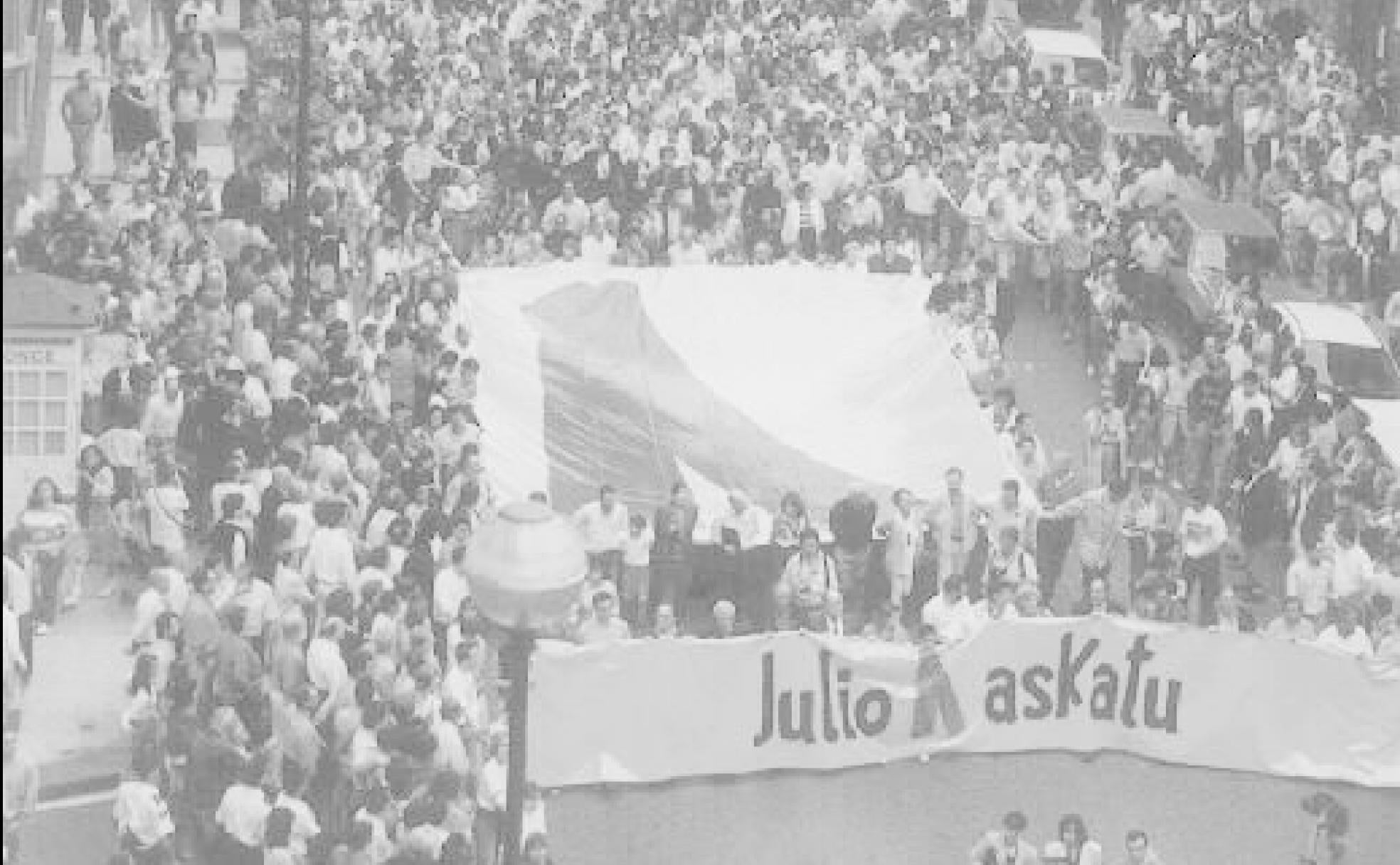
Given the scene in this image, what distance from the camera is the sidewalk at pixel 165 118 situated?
105 feet

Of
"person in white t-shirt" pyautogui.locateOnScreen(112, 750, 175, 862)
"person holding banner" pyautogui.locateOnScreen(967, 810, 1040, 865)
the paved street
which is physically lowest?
the paved street

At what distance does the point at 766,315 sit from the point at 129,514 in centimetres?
758

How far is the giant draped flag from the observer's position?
2697 cm

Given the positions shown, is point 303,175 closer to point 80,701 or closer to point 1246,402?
point 80,701

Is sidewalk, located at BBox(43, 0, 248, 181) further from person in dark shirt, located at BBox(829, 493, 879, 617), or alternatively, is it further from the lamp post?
the lamp post

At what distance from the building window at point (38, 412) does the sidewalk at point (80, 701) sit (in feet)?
4.76

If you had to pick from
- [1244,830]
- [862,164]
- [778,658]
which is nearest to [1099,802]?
[1244,830]

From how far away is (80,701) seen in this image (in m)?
23.2

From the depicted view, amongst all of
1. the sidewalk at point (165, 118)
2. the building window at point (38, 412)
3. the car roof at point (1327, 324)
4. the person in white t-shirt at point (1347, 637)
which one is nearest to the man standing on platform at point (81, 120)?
the sidewalk at point (165, 118)

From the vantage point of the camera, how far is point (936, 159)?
1308 inches

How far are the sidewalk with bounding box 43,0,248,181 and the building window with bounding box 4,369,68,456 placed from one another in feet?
18.6

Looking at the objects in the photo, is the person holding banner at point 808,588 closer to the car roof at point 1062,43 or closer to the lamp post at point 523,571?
the lamp post at point 523,571

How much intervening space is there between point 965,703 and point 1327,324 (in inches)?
349

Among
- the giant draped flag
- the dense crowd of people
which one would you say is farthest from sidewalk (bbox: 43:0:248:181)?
the giant draped flag
